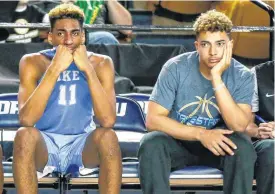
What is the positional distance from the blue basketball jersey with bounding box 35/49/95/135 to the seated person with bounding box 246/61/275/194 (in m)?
1.03

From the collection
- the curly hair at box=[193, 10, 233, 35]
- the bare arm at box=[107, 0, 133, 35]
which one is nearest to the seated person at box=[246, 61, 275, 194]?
the curly hair at box=[193, 10, 233, 35]

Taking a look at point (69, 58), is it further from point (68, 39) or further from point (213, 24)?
point (213, 24)

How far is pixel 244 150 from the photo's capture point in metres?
5.02

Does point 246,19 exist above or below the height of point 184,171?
above

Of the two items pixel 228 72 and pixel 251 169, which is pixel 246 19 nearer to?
pixel 228 72

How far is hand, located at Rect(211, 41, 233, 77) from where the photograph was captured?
17.2 ft

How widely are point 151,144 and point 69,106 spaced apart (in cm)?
68

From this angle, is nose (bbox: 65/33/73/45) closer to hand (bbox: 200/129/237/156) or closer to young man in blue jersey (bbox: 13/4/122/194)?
young man in blue jersey (bbox: 13/4/122/194)

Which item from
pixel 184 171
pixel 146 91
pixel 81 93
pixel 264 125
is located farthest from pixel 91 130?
pixel 146 91

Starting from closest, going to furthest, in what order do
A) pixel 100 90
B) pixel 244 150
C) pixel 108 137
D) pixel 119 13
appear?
pixel 244 150 → pixel 108 137 → pixel 100 90 → pixel 119 13

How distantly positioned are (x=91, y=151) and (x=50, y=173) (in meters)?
0.29

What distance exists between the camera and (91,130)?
18.0 feet

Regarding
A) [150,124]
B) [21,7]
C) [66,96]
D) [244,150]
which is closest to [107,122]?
[150,124]

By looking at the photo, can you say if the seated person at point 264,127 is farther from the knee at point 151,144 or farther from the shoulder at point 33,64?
the shoulder at point 33,64
